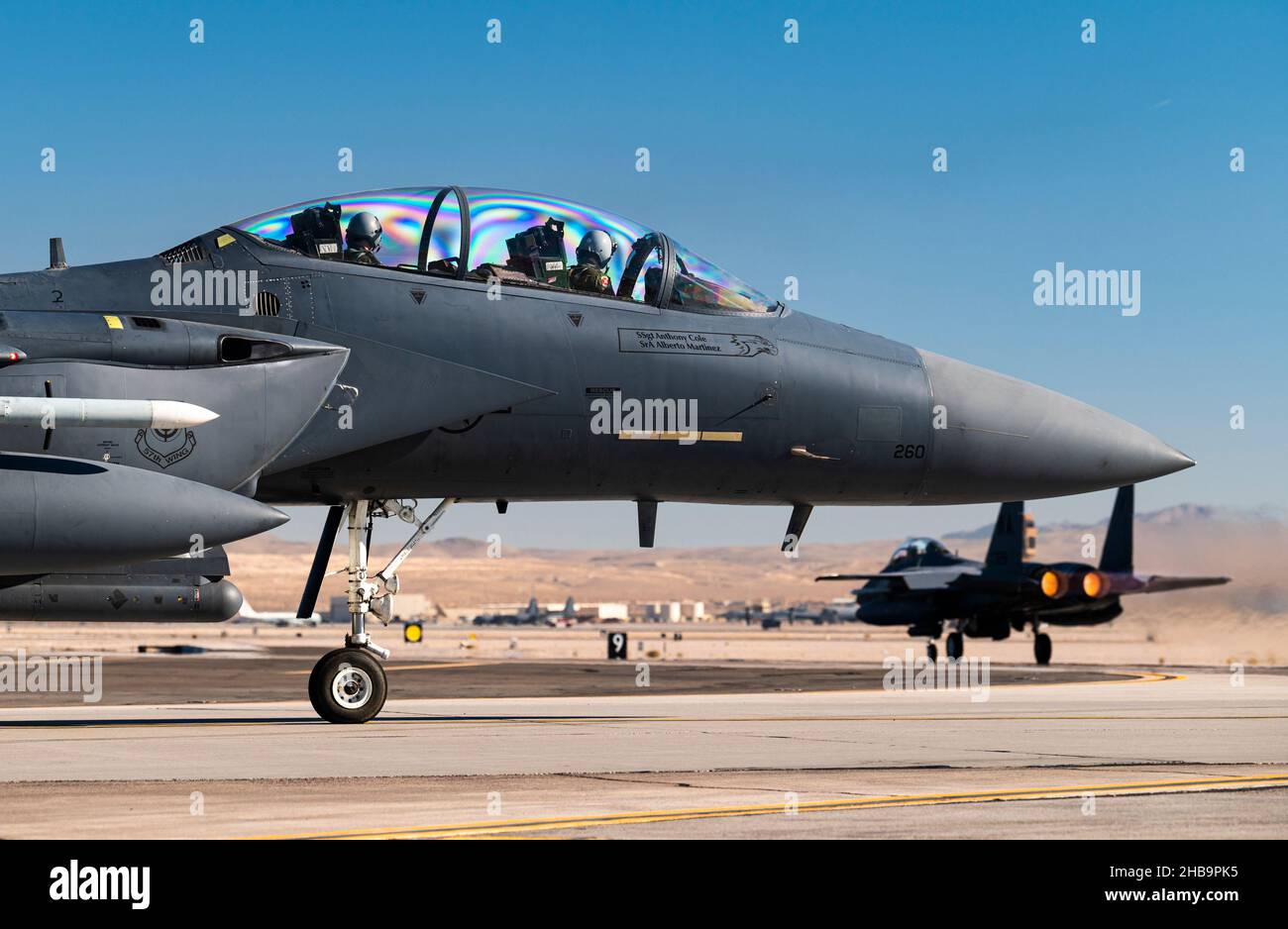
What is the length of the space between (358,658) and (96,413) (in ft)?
14.5

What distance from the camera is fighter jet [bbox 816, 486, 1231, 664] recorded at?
4669cm

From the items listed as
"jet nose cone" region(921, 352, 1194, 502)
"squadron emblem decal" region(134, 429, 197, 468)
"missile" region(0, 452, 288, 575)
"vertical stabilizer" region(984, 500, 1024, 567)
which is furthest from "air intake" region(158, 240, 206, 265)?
"vertical stabilizer" region(984, 500, 1024, 567)

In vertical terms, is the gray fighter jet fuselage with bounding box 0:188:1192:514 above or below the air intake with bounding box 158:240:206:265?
below

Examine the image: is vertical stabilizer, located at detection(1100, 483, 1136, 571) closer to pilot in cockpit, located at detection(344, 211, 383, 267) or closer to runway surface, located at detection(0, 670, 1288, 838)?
runway surface, located at detection(0, 670, 1288, 838)

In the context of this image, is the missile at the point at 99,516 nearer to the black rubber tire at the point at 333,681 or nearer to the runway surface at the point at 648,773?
the runway surface at the point at 648,773

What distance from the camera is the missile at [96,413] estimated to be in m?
10.0

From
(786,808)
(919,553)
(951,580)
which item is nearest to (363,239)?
(786,808)

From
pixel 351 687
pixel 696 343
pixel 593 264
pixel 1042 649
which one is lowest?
pixel 1042 649

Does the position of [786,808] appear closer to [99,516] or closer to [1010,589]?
[99,516]

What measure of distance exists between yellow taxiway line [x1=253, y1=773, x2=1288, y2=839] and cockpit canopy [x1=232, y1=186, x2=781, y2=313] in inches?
248

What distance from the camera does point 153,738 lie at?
12953 mm

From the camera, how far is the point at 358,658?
14.0 meters

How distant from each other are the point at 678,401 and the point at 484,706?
307 inches
